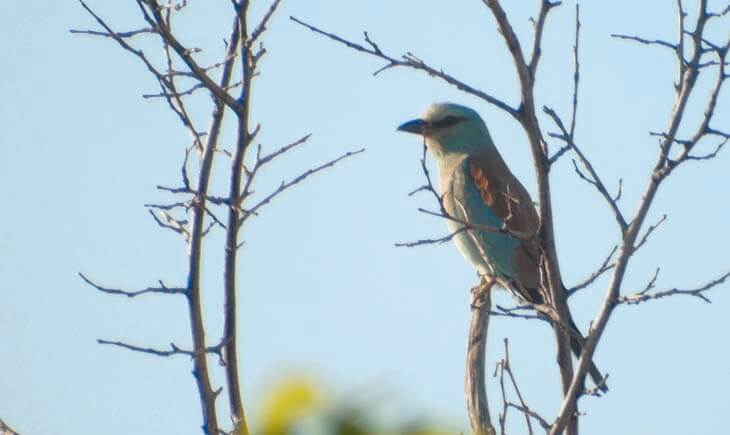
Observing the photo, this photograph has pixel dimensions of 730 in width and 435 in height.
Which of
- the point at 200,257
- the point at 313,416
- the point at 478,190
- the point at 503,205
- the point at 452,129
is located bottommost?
the point at 313,416

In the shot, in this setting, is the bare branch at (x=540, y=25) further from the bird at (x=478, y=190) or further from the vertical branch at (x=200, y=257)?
the bird at (x=478, y=190)

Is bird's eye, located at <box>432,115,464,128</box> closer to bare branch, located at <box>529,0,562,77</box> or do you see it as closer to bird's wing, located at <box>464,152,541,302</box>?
bird's wing, located at <box>464,152,541,302</box>

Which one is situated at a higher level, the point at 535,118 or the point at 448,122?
the point at 448,122

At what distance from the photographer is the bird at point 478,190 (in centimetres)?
795

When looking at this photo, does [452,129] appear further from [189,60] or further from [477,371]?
[189,60]

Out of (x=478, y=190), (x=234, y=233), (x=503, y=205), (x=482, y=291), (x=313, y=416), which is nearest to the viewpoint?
(x=313, y=416)

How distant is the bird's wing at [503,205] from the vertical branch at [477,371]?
4.79 feet

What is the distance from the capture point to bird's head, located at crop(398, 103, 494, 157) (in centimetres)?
886

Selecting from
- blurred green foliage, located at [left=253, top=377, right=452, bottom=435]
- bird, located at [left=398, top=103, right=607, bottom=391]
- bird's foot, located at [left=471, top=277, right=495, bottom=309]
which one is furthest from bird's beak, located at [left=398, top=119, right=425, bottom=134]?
blurred green foliage, located at [left=253, top=377, right=452, bottom=435]

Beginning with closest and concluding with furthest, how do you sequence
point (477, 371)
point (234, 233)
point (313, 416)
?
1. point (313, 416)
2. point (234, 233)
3. point (477, 371)

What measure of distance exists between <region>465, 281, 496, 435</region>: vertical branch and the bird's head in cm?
244

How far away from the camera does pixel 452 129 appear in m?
8.89

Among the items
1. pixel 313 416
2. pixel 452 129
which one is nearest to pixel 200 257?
pixel 313 416

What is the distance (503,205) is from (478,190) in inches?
10.1
